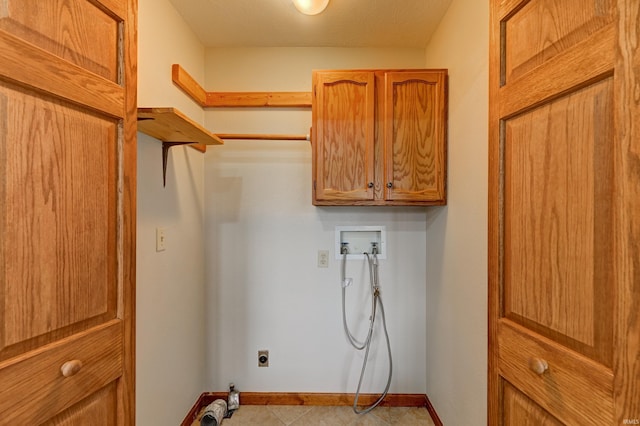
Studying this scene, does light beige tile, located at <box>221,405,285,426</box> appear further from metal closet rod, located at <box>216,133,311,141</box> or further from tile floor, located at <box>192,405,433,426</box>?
metal closet rod, located at <box>216,133,311,141</box>

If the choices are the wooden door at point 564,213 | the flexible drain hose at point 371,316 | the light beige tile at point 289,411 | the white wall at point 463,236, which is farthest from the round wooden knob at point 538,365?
the light beige tile at point 289,411

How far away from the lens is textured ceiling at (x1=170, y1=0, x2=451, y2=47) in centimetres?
171

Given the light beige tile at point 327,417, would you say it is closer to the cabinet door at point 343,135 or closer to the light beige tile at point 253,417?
the light beige tile at point 253,417

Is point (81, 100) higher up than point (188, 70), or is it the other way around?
point (188, 70)

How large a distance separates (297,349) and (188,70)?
2.14m

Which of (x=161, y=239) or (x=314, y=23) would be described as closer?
(x=161, y=239)

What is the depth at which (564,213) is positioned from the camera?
25.7 inches

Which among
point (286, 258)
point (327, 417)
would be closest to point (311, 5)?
point (286, 258)

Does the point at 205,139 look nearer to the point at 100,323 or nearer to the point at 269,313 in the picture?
the point at 100,323

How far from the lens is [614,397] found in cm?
53

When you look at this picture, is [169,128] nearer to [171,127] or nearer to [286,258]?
[171,127]

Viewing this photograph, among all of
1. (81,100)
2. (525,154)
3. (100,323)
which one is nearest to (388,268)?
(525,154)

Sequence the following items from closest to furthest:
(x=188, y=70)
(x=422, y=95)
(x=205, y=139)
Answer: (x=205, y=139)
(x=422, y=95)
(x=188, y=70)

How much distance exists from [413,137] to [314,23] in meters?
1.01
